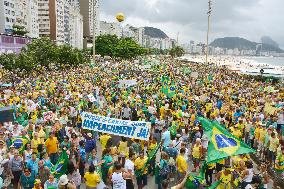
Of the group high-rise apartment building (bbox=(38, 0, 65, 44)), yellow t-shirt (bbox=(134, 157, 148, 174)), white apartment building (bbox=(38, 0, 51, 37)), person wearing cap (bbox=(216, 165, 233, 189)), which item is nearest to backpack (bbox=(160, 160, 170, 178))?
yellow t-shirt (bbox=(134, 157, 148, 174))

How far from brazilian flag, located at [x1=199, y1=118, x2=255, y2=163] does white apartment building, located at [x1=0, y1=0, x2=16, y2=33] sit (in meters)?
78.1

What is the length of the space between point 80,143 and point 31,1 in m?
108

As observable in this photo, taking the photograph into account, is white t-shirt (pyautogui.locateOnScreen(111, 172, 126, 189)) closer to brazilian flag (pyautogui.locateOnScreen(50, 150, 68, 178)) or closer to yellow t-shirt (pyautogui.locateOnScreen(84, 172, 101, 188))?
yellow t-shirt (pyautogui.locateOnScreen(84, 172, 101, 188))

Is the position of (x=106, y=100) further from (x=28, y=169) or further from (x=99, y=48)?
(x=99, y=48)

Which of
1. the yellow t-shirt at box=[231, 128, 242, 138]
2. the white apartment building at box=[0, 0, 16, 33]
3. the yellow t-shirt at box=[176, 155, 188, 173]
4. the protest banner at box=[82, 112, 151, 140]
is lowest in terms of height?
the yellow t-shirt at box=[176, 155, 188, 173]

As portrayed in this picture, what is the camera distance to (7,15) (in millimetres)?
86812

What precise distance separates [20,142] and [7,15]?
82035 mm

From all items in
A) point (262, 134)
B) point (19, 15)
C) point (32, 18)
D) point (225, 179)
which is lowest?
point (225, 179)

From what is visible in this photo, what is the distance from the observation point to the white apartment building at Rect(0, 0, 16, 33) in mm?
83812

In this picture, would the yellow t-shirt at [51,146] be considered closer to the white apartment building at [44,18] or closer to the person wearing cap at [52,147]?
the person wearing cap at [52,147]

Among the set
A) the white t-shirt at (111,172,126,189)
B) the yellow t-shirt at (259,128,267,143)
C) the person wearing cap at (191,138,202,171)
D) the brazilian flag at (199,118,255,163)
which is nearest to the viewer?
the white t-shirt at (111,172,126,189)

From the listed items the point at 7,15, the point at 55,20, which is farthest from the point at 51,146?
A: the point at 55,20

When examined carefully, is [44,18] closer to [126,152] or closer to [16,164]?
[126,152]

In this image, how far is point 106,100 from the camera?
76.0ft
